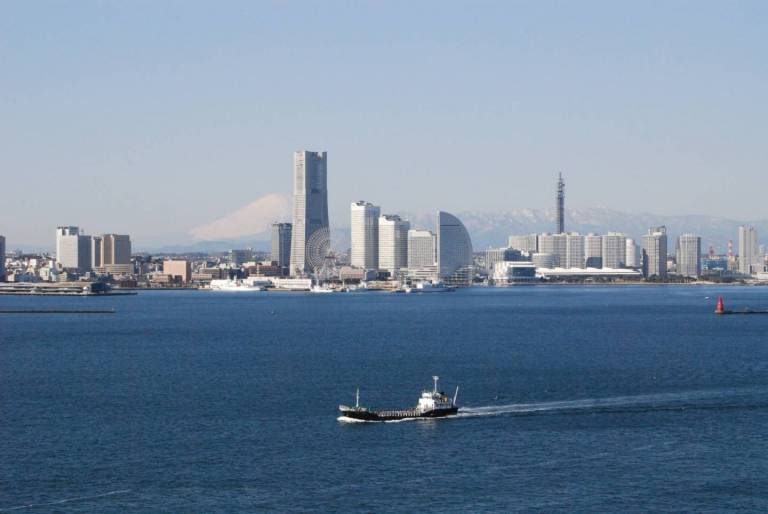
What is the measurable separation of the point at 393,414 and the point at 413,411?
2.22 ft

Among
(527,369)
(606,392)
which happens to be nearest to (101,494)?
(606,392)

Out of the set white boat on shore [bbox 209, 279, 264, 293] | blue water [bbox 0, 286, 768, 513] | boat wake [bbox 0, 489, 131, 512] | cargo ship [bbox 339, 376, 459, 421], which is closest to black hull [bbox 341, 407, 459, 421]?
cargo ship [bbox 339, 376, 459, 421]

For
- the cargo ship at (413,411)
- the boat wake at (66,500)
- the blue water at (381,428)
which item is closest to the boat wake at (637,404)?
the blue water at (381,428)

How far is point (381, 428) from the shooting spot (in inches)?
1268

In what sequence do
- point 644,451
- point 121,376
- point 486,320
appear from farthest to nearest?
point 486,320, point 121,376, point 644,451

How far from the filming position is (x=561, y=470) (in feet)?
87.4

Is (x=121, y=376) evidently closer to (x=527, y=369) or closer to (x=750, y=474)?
(x=527, y=369)

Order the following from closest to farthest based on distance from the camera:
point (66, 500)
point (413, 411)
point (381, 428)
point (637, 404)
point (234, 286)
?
point (66, 500), point (381, 428), point (413, 411), point (637, 404), point (234, 286)

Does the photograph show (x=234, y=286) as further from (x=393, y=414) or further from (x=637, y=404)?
(x=393, y=414)

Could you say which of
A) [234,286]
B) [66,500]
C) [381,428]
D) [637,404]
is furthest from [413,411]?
[234,286]

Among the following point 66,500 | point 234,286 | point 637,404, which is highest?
point 234,286

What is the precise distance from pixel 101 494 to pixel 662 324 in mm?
58436

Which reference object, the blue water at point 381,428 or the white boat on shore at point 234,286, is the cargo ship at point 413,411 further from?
the white boat on shore at point 234,286

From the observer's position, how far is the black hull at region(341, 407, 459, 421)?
3288cm
